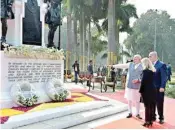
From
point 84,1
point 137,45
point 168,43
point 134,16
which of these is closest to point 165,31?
point 168,43

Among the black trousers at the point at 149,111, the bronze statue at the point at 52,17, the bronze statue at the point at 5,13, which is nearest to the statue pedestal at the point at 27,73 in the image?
the bronze statue at the point at 5,13

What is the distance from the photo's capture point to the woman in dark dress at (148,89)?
8.23 metres

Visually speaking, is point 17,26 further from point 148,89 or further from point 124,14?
point 124,14

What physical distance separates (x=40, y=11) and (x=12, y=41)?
1.53m

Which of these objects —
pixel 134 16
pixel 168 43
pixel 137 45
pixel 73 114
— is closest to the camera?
pixel 73 114

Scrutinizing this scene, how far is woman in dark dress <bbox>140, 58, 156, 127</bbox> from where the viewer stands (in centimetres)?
823

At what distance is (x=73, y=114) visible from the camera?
361 inches

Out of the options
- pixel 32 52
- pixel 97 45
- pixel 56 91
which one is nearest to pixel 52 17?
pixel 32 52

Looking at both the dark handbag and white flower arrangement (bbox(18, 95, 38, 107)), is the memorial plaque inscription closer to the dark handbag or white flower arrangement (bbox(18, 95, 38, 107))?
white flower arrangement (bbox(18, 95, 38, 107))

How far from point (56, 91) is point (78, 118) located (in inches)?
89.0

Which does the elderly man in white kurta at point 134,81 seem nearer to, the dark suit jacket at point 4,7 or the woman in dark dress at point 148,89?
the woman in dark dress at point 148,89

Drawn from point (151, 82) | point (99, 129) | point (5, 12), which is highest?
point (5, 12)

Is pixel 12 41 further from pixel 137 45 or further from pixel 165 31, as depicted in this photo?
pixel 165 31

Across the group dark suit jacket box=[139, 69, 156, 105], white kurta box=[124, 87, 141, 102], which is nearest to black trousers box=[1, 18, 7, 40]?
white kurta box=[124, 87, 141, 102]
